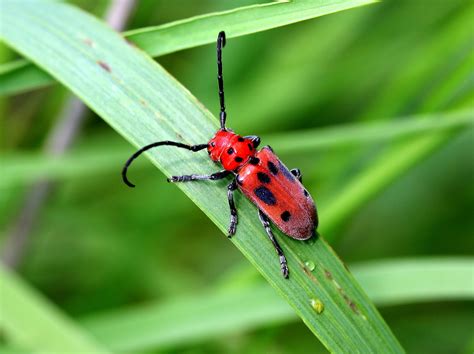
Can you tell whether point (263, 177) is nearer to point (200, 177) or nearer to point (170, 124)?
point (200, 177)

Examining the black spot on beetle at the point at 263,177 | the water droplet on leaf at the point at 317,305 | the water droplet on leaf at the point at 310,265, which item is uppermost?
the black spot on beetle at the point at 263,177

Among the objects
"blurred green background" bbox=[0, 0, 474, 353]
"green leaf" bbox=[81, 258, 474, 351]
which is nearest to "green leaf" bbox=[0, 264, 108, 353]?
"green leaf" bbox=[81, 258, 474, 351]

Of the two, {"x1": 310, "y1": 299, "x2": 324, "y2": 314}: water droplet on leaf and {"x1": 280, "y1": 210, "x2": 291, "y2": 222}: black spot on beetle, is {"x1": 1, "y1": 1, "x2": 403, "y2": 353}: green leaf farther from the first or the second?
{"x1": 280, "y1": 210, "x2": 291, "y2": 222}: black spot on beetle

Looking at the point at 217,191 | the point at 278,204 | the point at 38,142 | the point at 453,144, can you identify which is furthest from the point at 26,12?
the point at 453,144

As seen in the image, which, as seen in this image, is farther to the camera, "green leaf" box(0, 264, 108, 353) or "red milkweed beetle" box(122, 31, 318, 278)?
"green leaf" box(0, 264, 108, 353)

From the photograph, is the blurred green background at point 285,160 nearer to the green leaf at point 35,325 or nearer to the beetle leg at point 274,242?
Result: the green leaf at point 35,325

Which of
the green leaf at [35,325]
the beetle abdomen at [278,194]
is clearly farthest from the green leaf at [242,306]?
the beetle abdomen at [278,194]

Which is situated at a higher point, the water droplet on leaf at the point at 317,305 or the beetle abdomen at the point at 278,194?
the beetle abdomen at the point at 278,194
